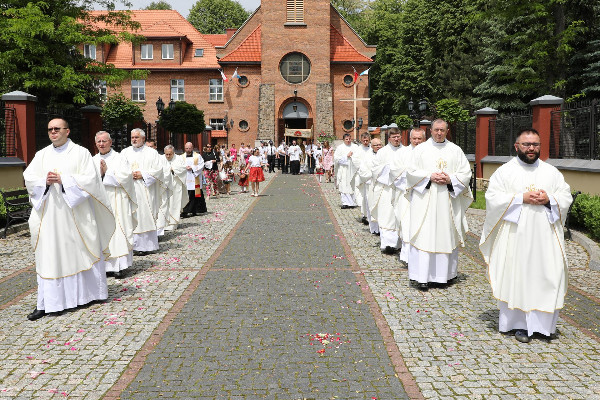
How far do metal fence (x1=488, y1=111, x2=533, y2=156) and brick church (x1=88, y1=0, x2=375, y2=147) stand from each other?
2627cm

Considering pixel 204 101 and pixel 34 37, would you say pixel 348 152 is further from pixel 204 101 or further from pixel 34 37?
pixel 204 101

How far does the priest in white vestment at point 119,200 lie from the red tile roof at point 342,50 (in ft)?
138

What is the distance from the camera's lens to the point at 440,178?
7.83 m

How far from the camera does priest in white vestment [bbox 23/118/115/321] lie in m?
6.75

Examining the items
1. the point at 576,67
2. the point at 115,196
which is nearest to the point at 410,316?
the point at 115,196

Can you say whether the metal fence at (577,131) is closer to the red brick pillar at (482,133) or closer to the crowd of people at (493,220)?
the crowd of people at (493,220)

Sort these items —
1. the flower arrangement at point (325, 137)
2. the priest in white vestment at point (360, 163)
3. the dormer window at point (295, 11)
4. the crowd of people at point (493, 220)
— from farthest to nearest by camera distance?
the dormer window at point (295, 11)
the flower arrangement at point (325, 137)
the priest in white vestment at point (360, 163)
the crowd of people at point (493, 220)

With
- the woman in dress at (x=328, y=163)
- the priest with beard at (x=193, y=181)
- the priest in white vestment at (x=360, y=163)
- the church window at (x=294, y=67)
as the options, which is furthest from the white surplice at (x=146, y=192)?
the church window at (x=294, y=67)

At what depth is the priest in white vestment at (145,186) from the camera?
10484 mm

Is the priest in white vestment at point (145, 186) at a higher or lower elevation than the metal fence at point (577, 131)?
lower

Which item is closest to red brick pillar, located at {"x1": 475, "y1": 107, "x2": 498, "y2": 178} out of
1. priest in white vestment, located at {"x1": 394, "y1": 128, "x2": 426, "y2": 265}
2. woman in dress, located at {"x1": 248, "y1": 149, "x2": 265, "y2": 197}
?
woman in dress, located at {"x1": 248, "y1": 149, "x2": 265, "y2": 197}

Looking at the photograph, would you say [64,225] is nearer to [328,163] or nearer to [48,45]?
[48,45]

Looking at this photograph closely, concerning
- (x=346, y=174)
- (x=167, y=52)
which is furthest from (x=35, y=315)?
(x=167, y=52)

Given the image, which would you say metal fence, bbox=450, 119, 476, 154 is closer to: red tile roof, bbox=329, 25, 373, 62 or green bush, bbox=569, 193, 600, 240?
green bush, bbox=569, 193, 600, 240
